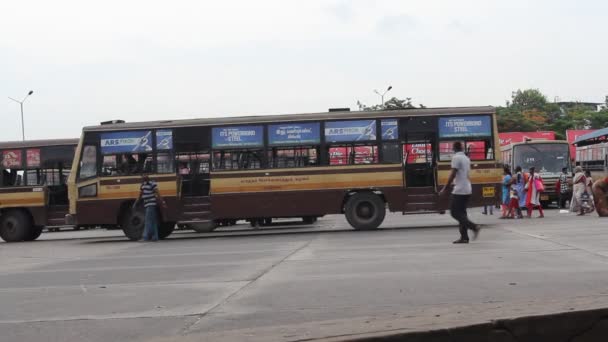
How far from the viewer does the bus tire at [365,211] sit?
18766 millimetres

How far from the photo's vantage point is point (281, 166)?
62.6 feet

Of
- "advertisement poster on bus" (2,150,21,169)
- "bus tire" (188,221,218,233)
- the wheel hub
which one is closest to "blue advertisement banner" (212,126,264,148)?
the wheel hub

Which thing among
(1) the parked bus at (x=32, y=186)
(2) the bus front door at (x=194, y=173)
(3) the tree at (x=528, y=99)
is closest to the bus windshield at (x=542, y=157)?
(2) the bus front door at (x=194, y=173)

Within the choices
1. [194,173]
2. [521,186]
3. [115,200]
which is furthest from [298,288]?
[521,186]

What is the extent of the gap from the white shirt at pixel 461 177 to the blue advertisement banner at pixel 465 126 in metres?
5.27

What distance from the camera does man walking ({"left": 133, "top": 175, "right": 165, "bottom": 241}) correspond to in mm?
18266

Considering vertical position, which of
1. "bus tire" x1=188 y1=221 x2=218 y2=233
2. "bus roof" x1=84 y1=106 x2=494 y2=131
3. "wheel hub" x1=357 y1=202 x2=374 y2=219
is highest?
"bus roof" x1=84 y1=106 x2=494 y2=131

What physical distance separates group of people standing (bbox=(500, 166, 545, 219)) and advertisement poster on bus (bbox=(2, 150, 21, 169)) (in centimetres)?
1471

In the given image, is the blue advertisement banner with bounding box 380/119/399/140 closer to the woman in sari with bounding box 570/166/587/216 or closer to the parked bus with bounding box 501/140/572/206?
the woman in sari with bounding box 570/166/587/216

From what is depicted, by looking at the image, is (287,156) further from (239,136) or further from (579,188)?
(579,188)

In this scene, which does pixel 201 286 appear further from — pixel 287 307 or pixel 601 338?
pixel 601 338

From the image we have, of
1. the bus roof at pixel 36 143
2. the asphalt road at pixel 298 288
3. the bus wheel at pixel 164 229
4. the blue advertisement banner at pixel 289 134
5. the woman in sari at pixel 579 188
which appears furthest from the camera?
the woman in sari at pixel 579 188

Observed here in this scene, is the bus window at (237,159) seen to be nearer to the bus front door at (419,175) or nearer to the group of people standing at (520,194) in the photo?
the bus front door at (419,175)

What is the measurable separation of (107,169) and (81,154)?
→ 0.78 meters
